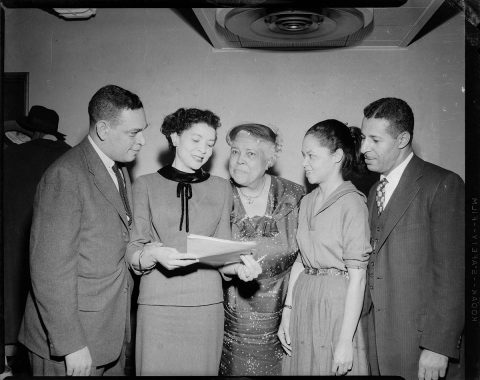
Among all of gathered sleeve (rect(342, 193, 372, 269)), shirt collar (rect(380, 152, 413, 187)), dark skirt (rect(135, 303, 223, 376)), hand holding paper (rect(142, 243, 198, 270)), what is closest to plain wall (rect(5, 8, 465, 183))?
shirt collar (rect(380, 152, 413, 187))

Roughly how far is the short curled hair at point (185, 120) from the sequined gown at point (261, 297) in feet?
1.29

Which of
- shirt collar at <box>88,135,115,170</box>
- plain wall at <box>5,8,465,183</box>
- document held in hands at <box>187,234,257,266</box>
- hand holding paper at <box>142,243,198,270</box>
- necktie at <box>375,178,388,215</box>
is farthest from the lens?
plain wall at <box>5,8,465,183</box>

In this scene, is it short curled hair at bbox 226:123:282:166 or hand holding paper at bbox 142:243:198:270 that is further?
short curled hair at bbox 226:123:282:166

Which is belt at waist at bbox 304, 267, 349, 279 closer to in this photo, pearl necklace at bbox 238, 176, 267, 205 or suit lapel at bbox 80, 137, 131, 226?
pearl necklace at bbox 238, 176, 267, 205

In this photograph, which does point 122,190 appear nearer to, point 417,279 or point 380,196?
point 380,196

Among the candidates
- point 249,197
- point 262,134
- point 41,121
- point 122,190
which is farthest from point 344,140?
point 41,121

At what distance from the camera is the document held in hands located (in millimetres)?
1615

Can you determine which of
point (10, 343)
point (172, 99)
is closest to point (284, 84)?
point (172, 99)

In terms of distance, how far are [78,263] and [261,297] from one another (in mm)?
853

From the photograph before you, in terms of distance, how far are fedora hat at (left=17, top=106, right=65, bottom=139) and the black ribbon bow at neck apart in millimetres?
620

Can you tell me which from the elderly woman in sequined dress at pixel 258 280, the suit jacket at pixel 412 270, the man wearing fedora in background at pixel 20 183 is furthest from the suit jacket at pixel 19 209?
the suit jacket at pixel 412 270

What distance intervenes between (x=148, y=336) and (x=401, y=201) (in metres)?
1.28

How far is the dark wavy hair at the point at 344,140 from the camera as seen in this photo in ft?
6.34

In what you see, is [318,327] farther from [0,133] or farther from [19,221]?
[0,133]
